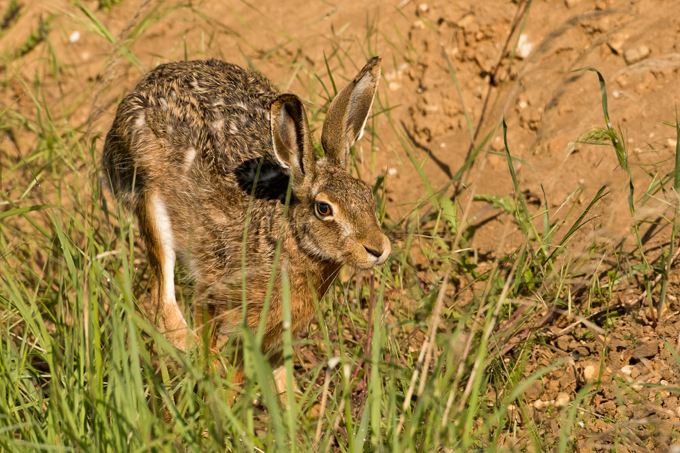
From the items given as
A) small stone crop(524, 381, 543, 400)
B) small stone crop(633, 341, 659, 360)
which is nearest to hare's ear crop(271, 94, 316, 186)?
small stone crop(524, 381, 543, 400)

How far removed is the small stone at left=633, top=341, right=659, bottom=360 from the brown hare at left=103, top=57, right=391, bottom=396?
4.75 ft

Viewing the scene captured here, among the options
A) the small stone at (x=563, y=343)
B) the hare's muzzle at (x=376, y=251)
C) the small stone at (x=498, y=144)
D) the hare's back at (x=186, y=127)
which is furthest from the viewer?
the small stone at (x=498, y=144)

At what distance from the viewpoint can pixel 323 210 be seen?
3.44 meters

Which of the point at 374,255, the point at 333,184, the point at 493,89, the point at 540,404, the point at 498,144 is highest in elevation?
the point at 493,89

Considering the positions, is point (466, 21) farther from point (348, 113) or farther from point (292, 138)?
point (292, 138)

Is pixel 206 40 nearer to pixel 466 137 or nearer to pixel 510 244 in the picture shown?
pixel 466 137

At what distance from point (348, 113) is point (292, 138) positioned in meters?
0.36

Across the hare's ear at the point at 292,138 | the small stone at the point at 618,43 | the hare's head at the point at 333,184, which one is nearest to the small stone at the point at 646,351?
the hare's head at the point at 333,184

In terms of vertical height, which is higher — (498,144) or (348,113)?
Result: (348,113)

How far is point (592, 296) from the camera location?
3748mm

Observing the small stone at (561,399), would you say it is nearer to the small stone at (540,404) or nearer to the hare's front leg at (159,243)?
the small stone at (540,404)

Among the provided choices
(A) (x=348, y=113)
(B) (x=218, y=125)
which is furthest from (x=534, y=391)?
(B) (x=218, y=125)

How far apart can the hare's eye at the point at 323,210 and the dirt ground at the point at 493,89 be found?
0.79 meters

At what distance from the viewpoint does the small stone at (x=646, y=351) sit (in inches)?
133
